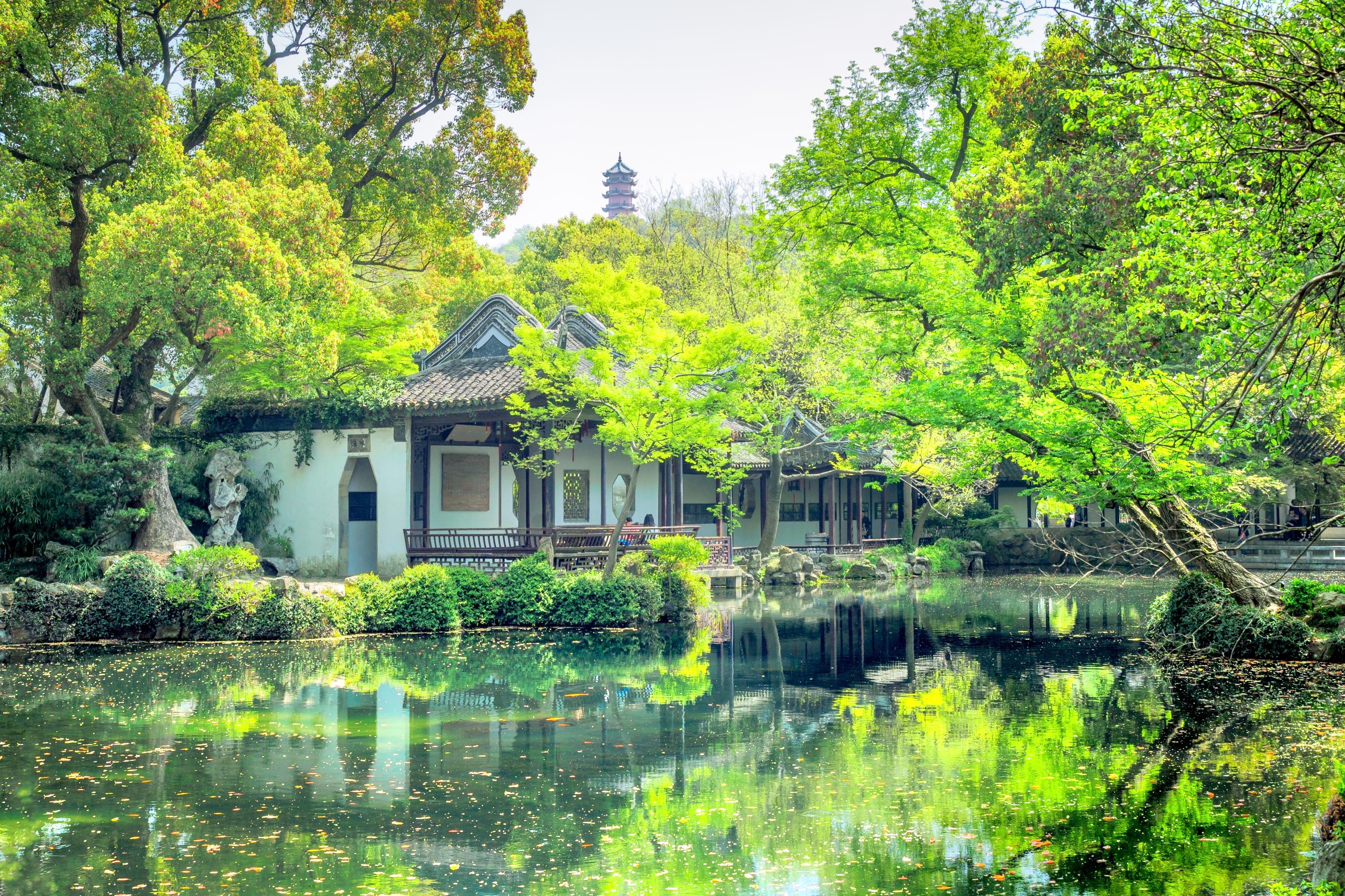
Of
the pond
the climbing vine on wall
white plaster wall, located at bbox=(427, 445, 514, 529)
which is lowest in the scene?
the pond

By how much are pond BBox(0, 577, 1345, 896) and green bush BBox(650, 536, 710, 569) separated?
13.8 feet

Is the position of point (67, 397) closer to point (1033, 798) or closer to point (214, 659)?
point (214, 659)

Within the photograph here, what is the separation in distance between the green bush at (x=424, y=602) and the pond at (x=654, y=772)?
2022mm

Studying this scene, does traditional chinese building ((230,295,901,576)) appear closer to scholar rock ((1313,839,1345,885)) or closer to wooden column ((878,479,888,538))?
wooden column ((878,479,888,538))

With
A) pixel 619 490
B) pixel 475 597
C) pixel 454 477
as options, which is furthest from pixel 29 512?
pixel 619 490

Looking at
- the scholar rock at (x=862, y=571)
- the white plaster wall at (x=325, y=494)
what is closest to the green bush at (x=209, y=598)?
the white plaster wall at (x=325, y=494)

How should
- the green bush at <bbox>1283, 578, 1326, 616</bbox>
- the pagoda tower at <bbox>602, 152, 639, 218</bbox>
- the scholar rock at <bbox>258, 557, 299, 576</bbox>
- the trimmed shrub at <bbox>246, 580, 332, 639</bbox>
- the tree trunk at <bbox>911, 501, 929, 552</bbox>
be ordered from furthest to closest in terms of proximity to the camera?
the pagoda tower at <bbox>602, 152, 639, 218</bbox> < the tree trunk at <bbox>911, 501, 929, 552</bbox> < the scholar rock at <bbox>258, 557, 299, 576</bbox> < the trimmed shrub at <bbox>246, 580, 332, 639</bbox> < the green bush at <bbox>1283, 578, 1326, 616</bbox>

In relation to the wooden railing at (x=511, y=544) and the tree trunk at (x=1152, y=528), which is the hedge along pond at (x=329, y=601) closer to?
the wooden railing at (x=511, y=544)

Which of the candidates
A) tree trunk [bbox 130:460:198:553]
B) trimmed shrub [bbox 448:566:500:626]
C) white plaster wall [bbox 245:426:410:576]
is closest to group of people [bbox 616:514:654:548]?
trimmed shrub [bbox 448:566:500:626]

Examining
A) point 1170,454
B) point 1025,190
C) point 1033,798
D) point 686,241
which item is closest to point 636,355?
point 1025,190

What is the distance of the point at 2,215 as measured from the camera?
17766 millimetres

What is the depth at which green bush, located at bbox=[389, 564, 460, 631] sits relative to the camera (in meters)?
18.3

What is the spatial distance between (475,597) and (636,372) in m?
4.71

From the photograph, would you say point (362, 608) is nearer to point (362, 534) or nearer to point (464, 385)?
point (362, 534)
